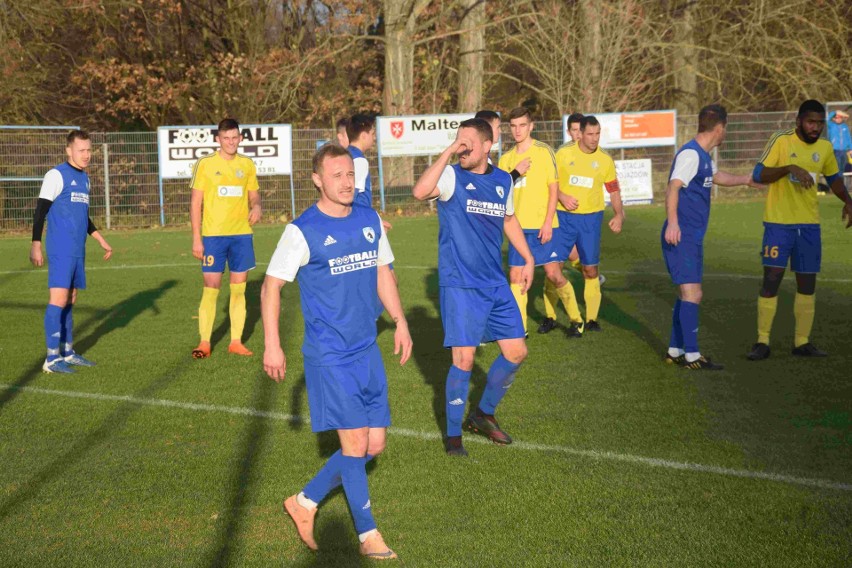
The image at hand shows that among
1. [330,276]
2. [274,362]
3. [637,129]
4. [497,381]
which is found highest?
[637,129]

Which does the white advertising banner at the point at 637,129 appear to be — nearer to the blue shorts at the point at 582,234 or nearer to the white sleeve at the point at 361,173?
the blue shorts at the point at 582,234

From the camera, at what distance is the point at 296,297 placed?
13.0 m

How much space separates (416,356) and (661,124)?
18.1m

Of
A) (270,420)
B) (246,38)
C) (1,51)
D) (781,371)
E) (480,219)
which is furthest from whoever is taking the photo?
(246,38)

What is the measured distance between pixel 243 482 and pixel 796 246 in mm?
5497

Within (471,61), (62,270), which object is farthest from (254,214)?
(471,61)

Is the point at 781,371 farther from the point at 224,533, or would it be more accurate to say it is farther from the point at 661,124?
the point at 661,124

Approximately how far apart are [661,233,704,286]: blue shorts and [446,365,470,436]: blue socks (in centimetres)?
284

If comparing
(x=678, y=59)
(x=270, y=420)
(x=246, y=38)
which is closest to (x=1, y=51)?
(x=246, y=38)

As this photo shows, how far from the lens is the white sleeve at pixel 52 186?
28.3 ft

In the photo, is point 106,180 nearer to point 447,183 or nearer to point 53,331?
point 53,331

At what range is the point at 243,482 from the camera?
18.8ft

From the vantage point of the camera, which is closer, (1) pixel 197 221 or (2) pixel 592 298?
(1) pixel 197 221

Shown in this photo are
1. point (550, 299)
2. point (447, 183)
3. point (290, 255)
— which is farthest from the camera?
point (550, 299)
